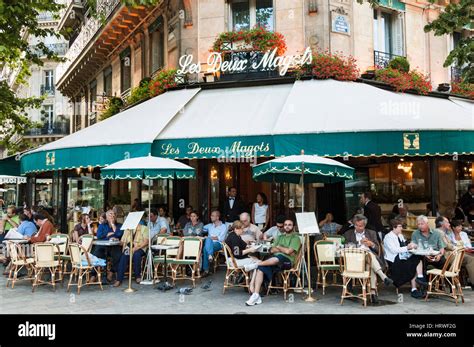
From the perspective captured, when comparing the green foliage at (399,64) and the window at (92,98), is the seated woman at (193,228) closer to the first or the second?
the green foliage at (399,64)

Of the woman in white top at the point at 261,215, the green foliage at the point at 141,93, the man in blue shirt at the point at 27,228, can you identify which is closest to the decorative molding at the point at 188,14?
the green foliage at the point at 141,93

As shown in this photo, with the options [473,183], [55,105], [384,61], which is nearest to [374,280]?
[384,61]

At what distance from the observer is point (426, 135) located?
9781mm

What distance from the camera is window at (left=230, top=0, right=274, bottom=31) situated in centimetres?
1339

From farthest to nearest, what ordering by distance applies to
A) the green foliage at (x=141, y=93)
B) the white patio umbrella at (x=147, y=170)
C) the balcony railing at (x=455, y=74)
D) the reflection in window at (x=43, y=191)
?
the reflection in window at (x=43, y=191) → the balcony railing at (x=455, y=74) → the green foliage at (x=141, y=93) → the white patio umbrella at (x=147, y=170)

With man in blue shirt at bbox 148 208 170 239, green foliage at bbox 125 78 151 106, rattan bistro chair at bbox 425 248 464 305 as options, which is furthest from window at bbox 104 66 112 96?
rattan bistro chair at bbox 425 248 464 305

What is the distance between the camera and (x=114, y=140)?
11.1 m

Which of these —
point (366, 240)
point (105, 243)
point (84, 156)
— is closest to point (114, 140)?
point (84, 156)

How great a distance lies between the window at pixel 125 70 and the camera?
18544mm

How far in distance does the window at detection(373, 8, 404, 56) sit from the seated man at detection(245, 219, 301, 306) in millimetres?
7710

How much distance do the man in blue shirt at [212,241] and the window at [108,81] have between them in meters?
11.5

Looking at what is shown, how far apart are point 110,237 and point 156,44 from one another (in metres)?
8.36
